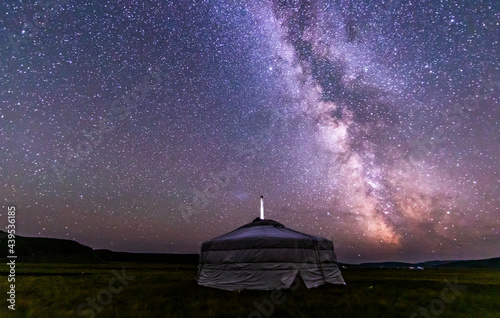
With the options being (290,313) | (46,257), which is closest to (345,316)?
(290,313)

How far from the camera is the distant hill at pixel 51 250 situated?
9181 cm

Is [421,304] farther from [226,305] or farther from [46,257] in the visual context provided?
[46,257]

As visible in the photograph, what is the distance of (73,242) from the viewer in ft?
379

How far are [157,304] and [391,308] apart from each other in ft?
16.7

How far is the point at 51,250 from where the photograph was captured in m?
102

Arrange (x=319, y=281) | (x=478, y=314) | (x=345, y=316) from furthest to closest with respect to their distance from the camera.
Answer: (x=319, y=281) < (x=478, y=314) < (x=345, y=316)

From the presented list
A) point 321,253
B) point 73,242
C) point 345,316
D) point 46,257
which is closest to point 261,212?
point 321,253

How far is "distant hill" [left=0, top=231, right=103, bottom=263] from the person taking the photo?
9181 centimetres

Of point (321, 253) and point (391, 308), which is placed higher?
point (321, 253)

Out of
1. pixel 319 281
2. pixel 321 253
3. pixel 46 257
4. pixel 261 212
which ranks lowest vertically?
pixel 46 257

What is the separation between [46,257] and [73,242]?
23.2 meters

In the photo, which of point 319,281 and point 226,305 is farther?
point 319,281

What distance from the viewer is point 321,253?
1121cm

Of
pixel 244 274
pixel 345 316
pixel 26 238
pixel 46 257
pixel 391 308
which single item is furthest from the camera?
pixel 26 238
